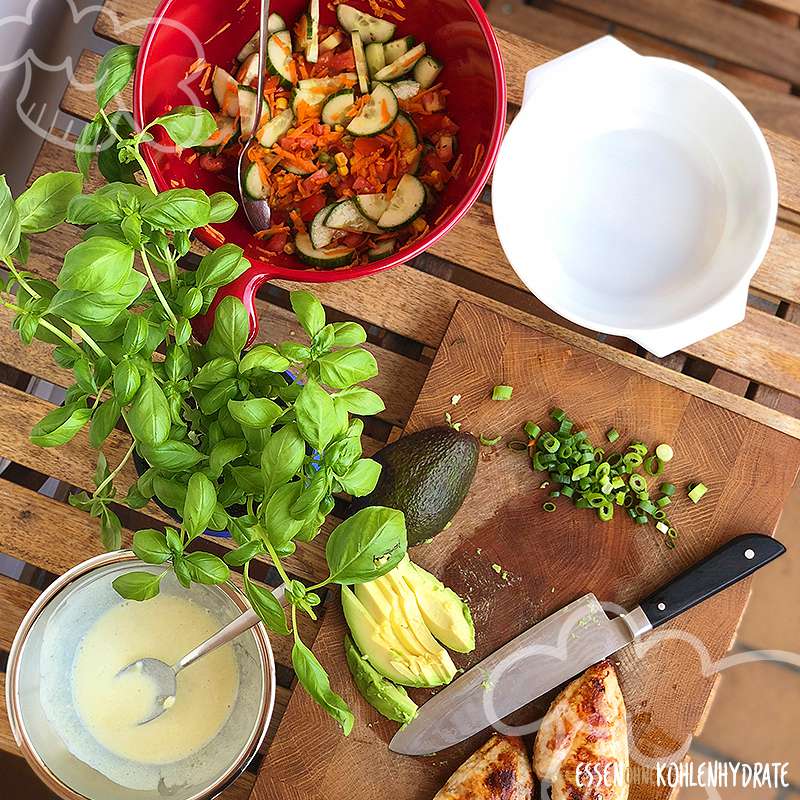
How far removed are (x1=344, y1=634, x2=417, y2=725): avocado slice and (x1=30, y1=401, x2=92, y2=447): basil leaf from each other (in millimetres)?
527

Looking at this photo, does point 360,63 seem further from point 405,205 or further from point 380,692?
point 380,692

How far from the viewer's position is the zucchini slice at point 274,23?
1066 millimetres

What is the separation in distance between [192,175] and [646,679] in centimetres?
86

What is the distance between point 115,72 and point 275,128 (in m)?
0.24

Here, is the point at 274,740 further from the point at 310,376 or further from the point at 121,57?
the point at 121,57

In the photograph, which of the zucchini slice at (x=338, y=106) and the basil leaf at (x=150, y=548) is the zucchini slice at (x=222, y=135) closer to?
the zucchini slice at (x=338, y=106)

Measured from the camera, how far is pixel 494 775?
3.57 feet

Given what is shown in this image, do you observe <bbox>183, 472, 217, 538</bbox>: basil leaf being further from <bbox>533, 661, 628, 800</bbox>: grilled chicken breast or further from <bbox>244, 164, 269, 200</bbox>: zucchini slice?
<bbox>533, 661, 628, 800</bbox>: grilled chicken breast

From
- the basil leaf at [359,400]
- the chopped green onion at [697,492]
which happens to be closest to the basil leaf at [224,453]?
the basil leaf at [359,400]

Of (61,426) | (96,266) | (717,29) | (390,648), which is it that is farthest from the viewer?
(717,29)

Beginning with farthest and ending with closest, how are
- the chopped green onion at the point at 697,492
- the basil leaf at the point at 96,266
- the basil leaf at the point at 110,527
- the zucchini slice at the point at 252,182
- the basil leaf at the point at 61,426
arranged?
the chopped green onion at the point at 697,492 < the zucchini slice at the point at 252,182 < the basil leaf at the point at 110,527 < the basil leaf at the point at 61,426 < the basil leaf at the point at 96,266

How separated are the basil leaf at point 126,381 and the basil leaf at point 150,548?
146 millimetres

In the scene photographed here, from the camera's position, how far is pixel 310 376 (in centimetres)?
74

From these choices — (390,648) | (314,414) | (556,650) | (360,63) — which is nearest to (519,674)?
(556,650)
